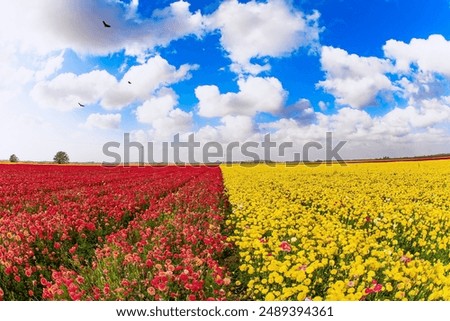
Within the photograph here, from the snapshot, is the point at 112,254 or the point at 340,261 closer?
the point at 340,261

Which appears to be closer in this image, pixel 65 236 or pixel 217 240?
pixel 217 240

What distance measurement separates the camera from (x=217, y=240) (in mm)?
6273

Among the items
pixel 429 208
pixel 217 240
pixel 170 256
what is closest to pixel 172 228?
pixel 217 240
